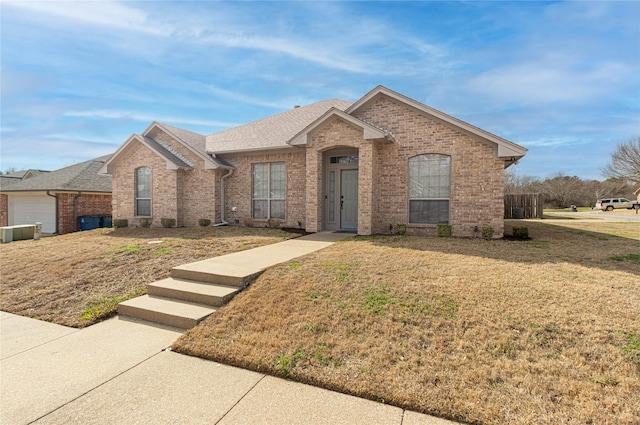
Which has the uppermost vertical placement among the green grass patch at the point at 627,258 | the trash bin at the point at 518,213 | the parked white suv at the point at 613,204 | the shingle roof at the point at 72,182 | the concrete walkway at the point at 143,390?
the shingle roof at the point at 72,182

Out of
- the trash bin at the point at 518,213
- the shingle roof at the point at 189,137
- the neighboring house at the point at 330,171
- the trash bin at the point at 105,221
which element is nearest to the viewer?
the neighboring house at the point at 330,171

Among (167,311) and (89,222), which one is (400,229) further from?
(89,222)

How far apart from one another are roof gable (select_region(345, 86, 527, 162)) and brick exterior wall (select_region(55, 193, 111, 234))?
1723 cm

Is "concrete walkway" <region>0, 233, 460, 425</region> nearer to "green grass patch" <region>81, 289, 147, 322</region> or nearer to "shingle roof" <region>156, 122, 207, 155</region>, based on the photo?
"green grass patch" <region>81, 289, 147, 322</region>

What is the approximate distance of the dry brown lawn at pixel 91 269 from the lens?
544 cm

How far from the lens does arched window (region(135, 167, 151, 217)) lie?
47.1ft

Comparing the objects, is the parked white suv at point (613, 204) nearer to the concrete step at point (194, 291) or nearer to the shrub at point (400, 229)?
the shrub at point (400, 229)

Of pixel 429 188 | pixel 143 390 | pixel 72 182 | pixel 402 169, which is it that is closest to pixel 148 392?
pixel 143 390

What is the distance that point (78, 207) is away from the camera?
58.5 ft

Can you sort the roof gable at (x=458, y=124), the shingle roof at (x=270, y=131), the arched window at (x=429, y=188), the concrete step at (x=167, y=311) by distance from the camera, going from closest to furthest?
the concrete step at (x=167, y=311) < the roof gable at (x=458, y=124) < the arched window at (x=429, y=188) < the shingle roof at (x=270, y=131)

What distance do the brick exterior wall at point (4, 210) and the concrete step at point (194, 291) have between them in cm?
2243

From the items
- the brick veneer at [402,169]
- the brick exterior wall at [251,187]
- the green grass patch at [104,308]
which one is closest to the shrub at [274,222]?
the brick exterior wall at [251,187]

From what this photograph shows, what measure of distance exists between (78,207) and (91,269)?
1385cm

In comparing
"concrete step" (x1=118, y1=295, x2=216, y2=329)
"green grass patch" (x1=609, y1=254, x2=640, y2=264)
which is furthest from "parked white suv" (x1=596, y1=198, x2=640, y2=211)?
"concrete step" (x1=118, y1=295, x2=216, y2=329)
